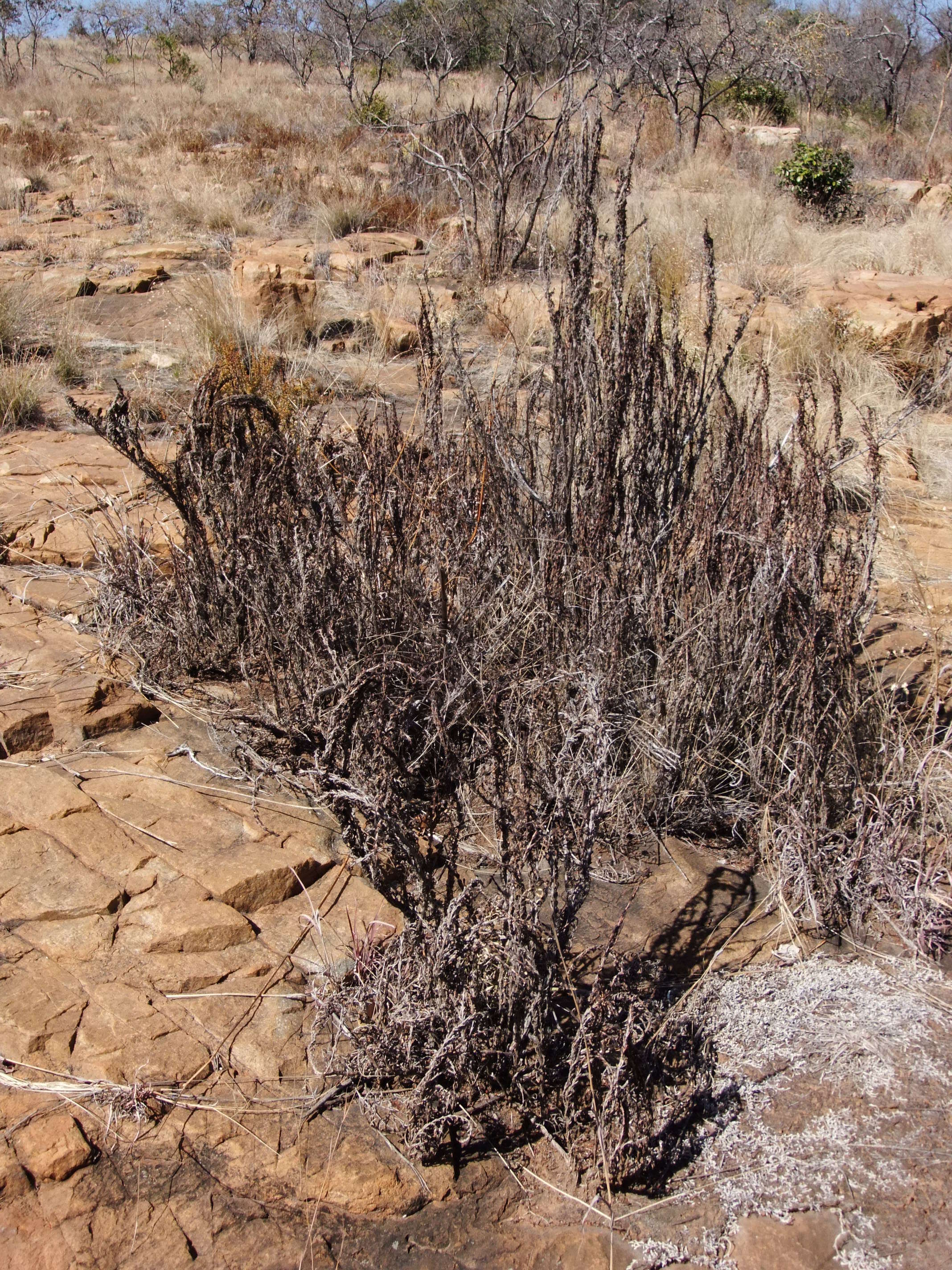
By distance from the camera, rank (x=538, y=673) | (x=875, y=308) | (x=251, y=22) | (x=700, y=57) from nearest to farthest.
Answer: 1. (x=538, y=673)
2. (x=875, y=308)
3. (x=700, y=57)
4. (x=251, y=22)

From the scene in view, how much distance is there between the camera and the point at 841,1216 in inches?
71.4

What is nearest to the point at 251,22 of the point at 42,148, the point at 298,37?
the point at 298,37

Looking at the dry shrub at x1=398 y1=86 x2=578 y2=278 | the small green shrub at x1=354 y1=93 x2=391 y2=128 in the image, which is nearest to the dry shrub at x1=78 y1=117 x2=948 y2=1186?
the dry shrub at x1=398 y1=86 x2=578 y2=278

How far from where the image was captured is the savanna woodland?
6.00 feet

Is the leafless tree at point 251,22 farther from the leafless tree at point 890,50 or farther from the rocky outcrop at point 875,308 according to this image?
the rocky outcrop at point 875,308

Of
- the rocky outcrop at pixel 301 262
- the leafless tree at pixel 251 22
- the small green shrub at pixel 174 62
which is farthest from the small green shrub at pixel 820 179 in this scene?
the leafless tree at pixel 251 22

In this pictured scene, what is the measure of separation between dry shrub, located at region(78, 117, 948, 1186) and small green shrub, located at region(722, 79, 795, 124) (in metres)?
15.3

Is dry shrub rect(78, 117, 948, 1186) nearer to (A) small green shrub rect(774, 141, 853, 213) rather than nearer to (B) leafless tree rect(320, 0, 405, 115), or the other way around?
(A) small green shrub rect(774, 141, 853, 213)

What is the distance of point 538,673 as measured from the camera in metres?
2.92

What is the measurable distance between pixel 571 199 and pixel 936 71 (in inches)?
934

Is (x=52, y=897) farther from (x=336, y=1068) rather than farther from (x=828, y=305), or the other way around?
(x=828, y=305)

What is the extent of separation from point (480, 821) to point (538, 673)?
0.48 m

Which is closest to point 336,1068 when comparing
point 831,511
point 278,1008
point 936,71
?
point 278,1008

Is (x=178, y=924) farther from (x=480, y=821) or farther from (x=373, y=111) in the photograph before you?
(x=373, y=111)
